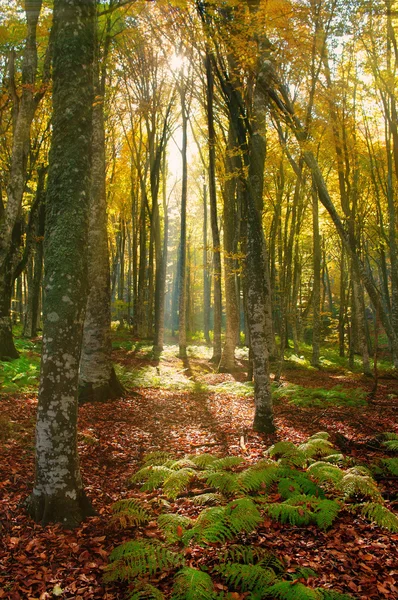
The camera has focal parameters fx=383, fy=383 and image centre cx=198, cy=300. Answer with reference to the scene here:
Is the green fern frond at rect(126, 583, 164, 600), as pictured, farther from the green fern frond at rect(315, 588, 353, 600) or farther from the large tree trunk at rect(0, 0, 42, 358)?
the large tree trunk at rect(0, 0, 42, 358)

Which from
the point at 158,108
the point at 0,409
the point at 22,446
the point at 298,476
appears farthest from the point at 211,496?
the point at 158,108

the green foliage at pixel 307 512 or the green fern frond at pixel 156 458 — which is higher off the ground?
the green foliage at pixel 307 512

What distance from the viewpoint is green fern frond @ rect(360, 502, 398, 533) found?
12.0 ft

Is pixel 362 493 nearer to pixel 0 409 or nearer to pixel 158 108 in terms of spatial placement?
pixel 0 409

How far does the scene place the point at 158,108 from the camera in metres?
18.5

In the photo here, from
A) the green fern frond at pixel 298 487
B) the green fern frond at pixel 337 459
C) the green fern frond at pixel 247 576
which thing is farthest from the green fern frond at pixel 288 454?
the green fern frond at pixel 247 576

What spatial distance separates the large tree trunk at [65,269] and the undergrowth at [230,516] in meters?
0.71

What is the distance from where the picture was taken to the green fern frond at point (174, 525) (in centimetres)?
358

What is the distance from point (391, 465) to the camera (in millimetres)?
4949

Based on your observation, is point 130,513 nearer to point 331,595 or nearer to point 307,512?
point 307,512

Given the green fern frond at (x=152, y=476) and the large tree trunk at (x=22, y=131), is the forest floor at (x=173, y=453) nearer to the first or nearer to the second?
the green fern frond at (x=152, y=476)

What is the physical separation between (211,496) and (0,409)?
521 cm

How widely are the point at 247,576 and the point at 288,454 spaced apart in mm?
2523

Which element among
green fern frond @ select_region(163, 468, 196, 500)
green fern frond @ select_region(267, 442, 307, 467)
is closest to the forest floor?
green fern frond @ select_region(163, 468, 196, 500)
